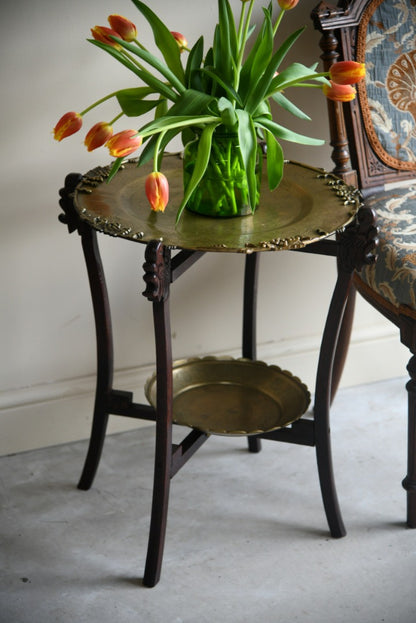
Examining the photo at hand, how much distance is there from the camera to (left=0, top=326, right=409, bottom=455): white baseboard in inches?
82.6

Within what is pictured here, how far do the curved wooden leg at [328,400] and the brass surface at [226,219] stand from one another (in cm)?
14

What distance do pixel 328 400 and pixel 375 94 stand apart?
0.75 m

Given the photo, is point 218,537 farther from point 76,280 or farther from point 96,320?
point 76,280

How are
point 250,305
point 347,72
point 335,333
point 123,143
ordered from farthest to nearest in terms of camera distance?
point 250,305 < point 335,333 < point 347,72 < point 123,143

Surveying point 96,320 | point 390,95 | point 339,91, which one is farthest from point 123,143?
point 390,95

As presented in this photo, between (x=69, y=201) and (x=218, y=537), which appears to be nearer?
(x=69, y=201)

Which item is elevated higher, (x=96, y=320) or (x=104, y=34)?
(x=104, y=34)

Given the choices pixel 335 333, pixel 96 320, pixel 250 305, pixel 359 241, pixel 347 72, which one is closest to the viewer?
pixel 347 72

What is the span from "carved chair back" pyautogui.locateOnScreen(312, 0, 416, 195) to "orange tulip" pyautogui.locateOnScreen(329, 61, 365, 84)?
1.33 feet

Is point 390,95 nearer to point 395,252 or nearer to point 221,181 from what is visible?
point 395,252

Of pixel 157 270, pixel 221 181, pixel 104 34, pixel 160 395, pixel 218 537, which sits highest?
pixel 104 34

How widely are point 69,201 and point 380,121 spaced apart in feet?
2.55

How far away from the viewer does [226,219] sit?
1.59 m

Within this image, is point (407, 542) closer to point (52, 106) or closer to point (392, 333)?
point (392, 333)
